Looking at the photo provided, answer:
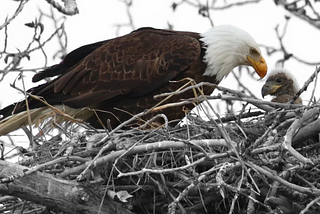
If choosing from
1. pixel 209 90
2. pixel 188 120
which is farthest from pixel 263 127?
pixel 209 90

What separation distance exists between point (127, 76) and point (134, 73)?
0.20ft

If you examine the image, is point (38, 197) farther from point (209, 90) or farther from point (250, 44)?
point (250, 44)

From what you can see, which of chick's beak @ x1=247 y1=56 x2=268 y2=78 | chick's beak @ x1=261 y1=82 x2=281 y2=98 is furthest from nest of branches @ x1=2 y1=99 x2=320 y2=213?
chick's beak @ x1=261 y1=82 x2=281 y2=98

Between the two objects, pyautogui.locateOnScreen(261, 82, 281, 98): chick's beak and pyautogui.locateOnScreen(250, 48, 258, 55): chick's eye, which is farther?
pyautogui.locateOnScreen(261, 82, 281, 98): chick's beak

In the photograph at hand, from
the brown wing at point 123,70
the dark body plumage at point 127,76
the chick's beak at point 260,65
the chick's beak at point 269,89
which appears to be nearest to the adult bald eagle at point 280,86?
the chick's beak at point 269,89

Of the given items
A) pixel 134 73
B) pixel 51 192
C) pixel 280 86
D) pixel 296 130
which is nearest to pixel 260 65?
pixel 280 86

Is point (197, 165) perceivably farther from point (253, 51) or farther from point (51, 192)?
point (253, 51)

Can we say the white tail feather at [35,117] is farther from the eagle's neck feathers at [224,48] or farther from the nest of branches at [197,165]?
the eagle's neck feathers at [224,48]

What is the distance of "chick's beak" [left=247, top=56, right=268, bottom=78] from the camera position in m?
5.38

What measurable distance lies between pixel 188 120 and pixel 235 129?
0.35 metres

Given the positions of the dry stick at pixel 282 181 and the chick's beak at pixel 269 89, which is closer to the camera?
the dry stick at pixel 282 181

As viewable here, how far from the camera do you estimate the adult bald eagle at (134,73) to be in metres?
5.22

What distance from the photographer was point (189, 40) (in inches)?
209

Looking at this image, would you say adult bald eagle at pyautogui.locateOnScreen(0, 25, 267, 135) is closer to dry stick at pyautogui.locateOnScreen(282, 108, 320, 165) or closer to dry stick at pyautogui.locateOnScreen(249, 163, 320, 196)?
dry stick at pyautogui.locateOnScreen(282, 108, 320, 165)
